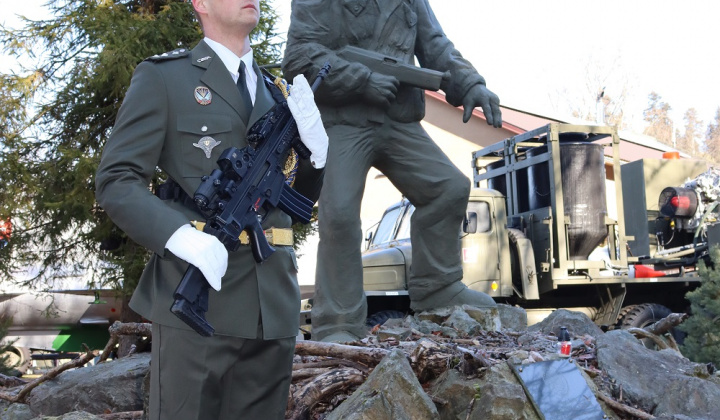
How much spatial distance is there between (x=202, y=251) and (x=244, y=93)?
2.01ft

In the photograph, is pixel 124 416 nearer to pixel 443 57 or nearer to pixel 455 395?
pixel 455 395

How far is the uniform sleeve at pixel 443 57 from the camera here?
4625 millimetres

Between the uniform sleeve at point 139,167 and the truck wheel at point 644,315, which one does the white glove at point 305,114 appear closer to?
the uniform sleeve at point 139,167

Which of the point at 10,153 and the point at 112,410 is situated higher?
the point at 10,153

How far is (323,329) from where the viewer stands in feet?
14.6

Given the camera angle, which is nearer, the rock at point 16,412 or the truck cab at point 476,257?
the rock at point 16,412

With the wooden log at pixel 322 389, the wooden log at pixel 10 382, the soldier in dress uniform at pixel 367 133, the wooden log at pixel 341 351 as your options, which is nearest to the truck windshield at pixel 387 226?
the soldier in dress uniform at pixel 367 133

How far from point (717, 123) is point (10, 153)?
46560mm

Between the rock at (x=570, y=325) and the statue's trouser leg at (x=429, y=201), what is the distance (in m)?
0.58

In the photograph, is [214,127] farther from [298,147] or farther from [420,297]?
[420,297]

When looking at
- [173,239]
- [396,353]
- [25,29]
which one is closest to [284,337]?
[173,239]

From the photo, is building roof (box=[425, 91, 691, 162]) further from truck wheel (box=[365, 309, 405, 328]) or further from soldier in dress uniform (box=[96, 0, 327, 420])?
soldier in dress uniform (box=[96, 0, 327, 420])

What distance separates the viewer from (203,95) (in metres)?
2.25

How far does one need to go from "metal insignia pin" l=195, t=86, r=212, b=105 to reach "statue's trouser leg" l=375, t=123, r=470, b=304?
238 cm
